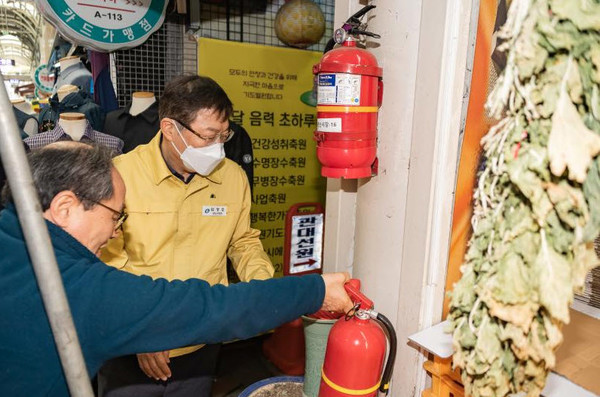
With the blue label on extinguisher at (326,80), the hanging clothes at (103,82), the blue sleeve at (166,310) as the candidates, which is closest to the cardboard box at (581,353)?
the blue sleeve at (166,310)

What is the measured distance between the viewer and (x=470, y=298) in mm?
1028

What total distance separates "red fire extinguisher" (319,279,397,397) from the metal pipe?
896mm

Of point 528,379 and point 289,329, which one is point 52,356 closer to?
point 528,379

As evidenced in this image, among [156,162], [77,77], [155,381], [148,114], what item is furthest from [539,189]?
[77,77]

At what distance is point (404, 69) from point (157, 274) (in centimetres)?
135

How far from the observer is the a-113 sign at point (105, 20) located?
307 centimetres

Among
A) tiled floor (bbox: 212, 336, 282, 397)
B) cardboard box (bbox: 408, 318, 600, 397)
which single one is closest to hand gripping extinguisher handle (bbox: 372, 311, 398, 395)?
cardboard box (bbox: 408, 318, 600, 397)

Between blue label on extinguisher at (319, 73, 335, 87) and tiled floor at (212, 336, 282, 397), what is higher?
blue label on extinguisher at (319, 73, 335, 87)

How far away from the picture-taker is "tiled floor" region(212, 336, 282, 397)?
3.45 m

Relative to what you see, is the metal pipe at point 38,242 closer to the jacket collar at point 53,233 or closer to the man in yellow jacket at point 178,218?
the jacket collar at point 53,233

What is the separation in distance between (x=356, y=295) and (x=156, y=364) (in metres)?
0.94

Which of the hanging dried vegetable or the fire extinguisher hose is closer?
the hanging dried vegetable

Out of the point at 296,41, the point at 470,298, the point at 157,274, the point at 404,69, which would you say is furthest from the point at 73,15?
the point at 470,298

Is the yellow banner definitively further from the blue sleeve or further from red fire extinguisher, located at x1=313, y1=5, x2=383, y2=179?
the blue sleeve
